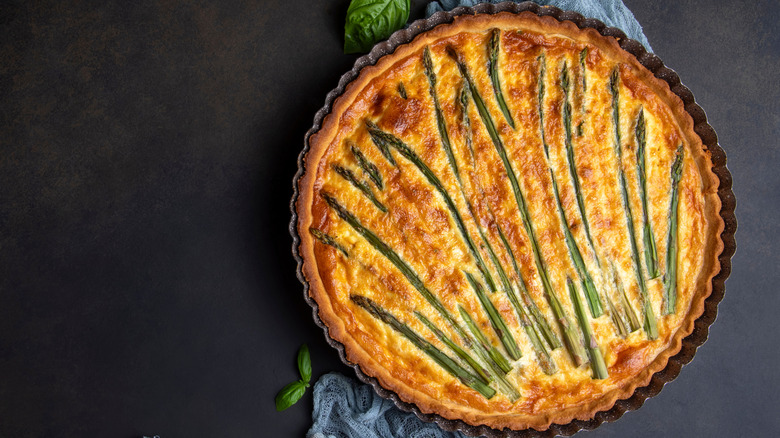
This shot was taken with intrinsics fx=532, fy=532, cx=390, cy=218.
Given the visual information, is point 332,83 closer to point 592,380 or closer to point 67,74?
point 67,74

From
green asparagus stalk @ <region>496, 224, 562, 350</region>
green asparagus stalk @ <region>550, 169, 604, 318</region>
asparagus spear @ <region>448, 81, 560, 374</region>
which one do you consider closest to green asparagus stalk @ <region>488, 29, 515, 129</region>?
asparagus spear @ <region>448, 81, 560, 374</region>

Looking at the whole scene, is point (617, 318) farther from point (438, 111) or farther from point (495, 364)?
point (438, 111)

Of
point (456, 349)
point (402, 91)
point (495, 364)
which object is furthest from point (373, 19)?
point (495, 364)

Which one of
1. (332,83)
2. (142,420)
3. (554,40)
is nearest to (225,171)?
(332,83)

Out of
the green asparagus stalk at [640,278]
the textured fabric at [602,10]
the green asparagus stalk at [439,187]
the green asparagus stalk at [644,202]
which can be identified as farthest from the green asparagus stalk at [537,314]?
the textured fabric at [602,10]

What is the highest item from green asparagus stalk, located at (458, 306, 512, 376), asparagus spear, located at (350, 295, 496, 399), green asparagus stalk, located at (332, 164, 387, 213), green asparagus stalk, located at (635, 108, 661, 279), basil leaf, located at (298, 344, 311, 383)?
green asparagus stalk, located at (635, 108, 661, 279)

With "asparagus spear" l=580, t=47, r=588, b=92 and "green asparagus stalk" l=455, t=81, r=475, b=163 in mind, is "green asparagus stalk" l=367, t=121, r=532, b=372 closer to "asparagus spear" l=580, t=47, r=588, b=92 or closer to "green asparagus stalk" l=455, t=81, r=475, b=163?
"green asparagus stalk" l=455, t=81, r=475, b=163
